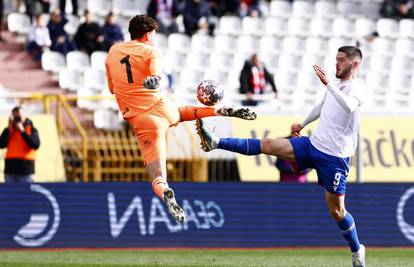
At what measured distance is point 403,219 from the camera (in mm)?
19688

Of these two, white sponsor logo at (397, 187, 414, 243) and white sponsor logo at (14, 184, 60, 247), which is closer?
white sponsor logo at (14, 184, 60, 247)

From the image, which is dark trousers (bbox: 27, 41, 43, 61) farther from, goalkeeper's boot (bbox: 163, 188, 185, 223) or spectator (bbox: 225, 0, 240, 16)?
goalkeeper's boot (bbox: 163, 188, 185, 223)

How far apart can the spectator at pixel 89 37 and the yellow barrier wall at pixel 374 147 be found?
13.9 ft

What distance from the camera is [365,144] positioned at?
21469 millimetres

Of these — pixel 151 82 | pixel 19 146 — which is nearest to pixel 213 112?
pixel 151 82

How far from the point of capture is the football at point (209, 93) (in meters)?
13.6

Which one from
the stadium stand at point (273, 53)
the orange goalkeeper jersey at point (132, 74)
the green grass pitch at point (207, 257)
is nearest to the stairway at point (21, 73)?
the stadium stand at point (273, 53)

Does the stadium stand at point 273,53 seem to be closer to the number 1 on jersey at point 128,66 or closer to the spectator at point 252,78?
the spectator at point 252,78

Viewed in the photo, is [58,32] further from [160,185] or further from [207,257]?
[160,185]

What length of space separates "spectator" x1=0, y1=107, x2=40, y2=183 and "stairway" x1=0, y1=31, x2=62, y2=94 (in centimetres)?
430

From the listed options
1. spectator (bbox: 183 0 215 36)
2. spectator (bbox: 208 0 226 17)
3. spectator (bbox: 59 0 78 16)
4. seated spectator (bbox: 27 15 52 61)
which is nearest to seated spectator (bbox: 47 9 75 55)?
seated spectator (bbox: 27 15 52 61)

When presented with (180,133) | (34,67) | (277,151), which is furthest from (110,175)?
(277,151)

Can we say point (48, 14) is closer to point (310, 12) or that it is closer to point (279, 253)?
point (310, 12)

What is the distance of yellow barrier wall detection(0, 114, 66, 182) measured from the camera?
20359 millimetres
